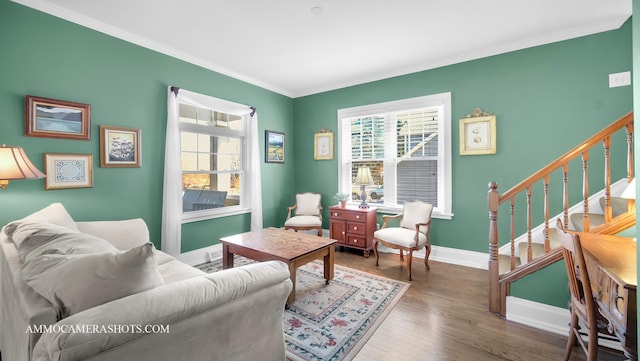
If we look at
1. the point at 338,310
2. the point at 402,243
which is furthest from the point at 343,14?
the point at 338,310

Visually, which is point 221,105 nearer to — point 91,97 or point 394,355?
→ point 91,97

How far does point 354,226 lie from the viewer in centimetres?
405

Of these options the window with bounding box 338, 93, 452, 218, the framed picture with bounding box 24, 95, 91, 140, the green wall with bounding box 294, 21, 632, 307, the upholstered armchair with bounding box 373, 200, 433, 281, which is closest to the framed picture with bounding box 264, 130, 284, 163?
the window with bounding box 338, 93, 452, 218

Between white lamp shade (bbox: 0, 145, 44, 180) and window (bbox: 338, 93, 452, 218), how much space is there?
369 centimetres

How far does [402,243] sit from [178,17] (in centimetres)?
341

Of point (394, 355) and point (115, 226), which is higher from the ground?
point (115, 226)

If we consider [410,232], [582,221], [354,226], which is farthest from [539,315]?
[354,226]

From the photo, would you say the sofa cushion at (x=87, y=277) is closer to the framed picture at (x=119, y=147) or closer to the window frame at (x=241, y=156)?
the framed picture at (x=119, y=147)

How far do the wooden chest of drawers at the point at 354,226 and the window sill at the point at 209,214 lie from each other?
4.68 ft

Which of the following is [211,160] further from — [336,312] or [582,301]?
[582,301]

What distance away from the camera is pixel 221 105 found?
3891mm

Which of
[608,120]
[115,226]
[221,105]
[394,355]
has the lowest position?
[394,355]

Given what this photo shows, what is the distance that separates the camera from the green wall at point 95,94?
2.32 m

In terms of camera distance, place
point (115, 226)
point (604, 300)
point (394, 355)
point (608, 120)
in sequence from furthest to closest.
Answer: point (608, 120) < point (115, 226) < point (394, 355) < point (604, 300)
